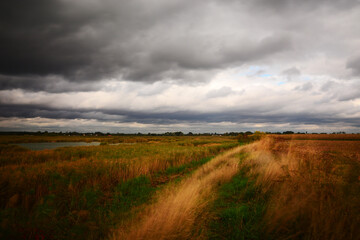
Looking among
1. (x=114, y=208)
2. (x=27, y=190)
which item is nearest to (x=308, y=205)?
(x=114, y=208)

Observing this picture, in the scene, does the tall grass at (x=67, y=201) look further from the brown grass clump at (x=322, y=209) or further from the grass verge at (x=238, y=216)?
the brown grass clump at (x=322, y=209)

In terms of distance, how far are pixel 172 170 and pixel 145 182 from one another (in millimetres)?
4469

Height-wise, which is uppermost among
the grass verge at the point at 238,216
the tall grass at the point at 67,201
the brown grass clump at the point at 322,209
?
the brown grass clump at the point at 322,209

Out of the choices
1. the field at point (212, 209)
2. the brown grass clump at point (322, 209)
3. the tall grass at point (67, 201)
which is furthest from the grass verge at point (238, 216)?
the tall grass at point (67, 201)

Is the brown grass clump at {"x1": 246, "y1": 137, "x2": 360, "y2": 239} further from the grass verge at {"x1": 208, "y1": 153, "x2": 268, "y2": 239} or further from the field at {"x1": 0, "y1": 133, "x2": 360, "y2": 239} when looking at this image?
the grass verge at {"x1": 208, "y1": 153, "x2": 268, "y2": 239}

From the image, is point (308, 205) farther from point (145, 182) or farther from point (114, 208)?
point (145, 182)

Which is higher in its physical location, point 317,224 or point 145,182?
point 317,224

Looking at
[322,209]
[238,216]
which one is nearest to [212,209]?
[238,216]

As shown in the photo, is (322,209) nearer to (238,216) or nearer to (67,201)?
(238,216)

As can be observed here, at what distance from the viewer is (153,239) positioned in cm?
354

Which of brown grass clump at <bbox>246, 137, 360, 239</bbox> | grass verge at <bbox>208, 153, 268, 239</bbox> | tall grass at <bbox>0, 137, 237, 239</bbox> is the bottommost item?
tall grass at <bbox>0, 137, 237, 239</bbox>

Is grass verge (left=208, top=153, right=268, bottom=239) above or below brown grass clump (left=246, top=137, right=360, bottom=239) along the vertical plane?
below

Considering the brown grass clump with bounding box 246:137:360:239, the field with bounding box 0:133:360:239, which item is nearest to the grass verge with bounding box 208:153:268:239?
the field with bounding box 0:133:360:239

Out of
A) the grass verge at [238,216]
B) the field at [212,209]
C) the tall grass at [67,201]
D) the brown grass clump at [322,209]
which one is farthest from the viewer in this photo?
the tall grass at [67,201]
